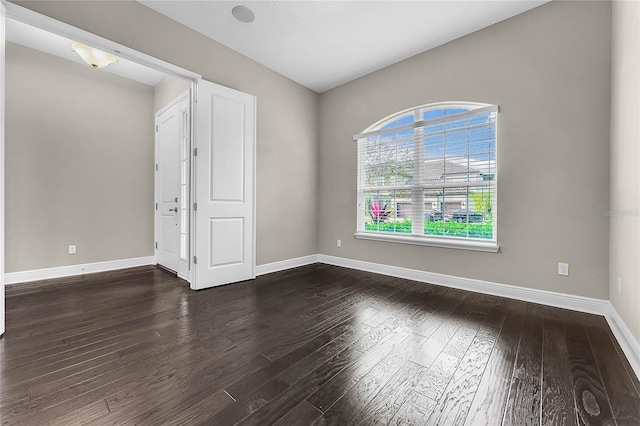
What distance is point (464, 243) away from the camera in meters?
3.08

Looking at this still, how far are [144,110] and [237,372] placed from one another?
4603 millimetres

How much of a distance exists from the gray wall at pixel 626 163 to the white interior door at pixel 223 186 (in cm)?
350

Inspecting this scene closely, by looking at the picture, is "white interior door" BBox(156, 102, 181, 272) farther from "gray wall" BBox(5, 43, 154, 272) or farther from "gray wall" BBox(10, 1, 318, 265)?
"gray wall" BBox(10, 1, 318, 265)

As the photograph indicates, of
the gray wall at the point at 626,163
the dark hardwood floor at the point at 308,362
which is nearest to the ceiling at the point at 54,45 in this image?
the dark hardwood floor at the point at 308,362

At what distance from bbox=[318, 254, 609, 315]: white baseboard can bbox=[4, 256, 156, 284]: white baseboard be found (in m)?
3.55

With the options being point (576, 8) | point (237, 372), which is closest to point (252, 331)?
point (237, 372)

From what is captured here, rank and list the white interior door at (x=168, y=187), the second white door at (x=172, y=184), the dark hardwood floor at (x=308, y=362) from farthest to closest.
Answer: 1. the white interior door at (x=168, y=187)
2. the second white door at (x=172, y=184)
3. the dark hardwood floor at (x=308, y=362)

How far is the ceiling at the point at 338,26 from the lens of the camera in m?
2.66

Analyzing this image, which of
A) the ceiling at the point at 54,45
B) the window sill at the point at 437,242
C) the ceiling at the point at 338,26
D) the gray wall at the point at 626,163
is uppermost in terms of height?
the ceiling at the point at 54,45

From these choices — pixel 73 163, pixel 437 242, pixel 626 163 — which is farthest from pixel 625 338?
pixel 73 163

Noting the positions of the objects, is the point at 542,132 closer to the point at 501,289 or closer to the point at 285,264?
the point at 501,289

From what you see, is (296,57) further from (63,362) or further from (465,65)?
(63,362)

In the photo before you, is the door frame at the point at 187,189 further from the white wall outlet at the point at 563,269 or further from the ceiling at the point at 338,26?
the white wall outlet at the point at 563,269

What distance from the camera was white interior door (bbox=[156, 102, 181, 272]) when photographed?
3936 millimetres
